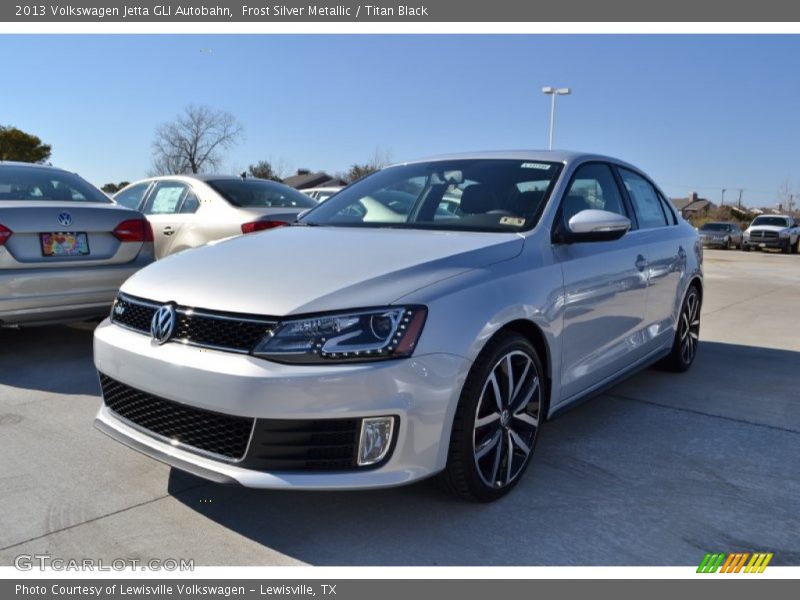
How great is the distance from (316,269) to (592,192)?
6.29ft

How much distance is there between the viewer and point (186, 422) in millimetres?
2598

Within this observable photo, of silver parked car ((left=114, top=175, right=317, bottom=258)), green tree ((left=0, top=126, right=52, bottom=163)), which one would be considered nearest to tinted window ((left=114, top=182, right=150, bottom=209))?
silver parked car ((left=114, top=175, right=317, bottom=258))

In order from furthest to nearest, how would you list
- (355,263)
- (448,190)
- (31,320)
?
(31,320) → (448,190) → (355,263)

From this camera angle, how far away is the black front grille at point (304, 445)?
239cm

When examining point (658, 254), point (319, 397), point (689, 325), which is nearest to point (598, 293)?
point (658, 254)

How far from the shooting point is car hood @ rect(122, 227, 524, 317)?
251cm

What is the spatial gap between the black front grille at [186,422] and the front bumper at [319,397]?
40mm

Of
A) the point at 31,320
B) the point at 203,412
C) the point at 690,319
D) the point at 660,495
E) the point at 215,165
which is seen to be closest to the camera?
the point at 203,412

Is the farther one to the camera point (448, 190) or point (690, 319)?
point (690, 319)

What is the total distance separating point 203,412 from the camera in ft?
8.25

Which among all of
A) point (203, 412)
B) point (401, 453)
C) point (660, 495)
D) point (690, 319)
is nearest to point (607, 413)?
point (660, 495)

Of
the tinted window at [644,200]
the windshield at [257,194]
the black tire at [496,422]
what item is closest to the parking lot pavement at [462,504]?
the black tire at [496,422]
